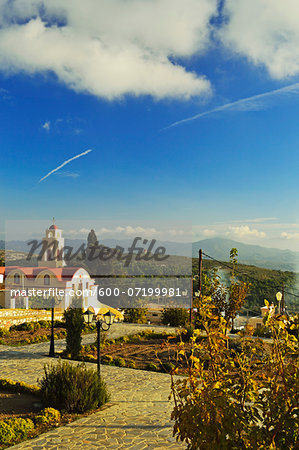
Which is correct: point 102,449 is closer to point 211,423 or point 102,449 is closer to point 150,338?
point 211,423

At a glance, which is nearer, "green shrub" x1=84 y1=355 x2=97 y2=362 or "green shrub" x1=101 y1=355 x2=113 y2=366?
"green shrub" x1=101 y1=355 x2=113 y2=366

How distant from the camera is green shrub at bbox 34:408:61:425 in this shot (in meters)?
7.50

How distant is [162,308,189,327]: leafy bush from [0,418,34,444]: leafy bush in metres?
16.4

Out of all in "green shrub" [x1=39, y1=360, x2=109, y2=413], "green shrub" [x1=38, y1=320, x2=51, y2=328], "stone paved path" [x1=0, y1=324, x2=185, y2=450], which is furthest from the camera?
"green shrub" [x1=38, y1=320, x2=51, y2=328]

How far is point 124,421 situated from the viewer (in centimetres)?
771

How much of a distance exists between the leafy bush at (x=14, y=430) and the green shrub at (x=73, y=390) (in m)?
1.12

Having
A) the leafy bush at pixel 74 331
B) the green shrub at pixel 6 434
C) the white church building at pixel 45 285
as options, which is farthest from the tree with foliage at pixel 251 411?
the white church building at pixel 45 285

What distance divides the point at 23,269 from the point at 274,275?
4721cm

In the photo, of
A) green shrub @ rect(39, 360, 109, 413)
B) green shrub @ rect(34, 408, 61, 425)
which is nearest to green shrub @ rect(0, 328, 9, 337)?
green shrub @ rect(39, 360, 109, 413)

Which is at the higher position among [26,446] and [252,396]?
[252,396]

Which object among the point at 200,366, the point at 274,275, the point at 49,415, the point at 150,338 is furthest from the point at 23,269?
the point at 274,275

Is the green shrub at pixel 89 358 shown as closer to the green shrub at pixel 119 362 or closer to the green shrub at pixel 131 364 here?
the green shrub at pixel 119 362

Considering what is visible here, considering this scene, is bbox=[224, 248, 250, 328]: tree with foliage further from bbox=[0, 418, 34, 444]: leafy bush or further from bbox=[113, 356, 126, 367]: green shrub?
bbox=[0, 418, 34, 444]: leafy bush

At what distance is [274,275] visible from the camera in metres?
68.2
